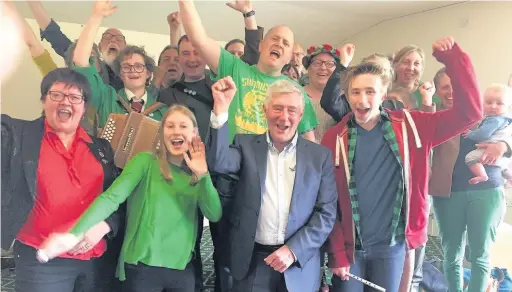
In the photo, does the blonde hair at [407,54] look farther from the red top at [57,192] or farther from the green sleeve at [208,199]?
the red top at [57,192]

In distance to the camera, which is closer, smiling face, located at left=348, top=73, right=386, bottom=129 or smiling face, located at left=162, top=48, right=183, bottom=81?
smiling face, located at left=348, top=73, right=386, bottom=129

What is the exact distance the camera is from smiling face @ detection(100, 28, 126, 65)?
220cm

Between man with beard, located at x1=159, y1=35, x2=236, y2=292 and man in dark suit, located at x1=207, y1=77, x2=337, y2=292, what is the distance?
239mm

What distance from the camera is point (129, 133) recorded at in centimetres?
176

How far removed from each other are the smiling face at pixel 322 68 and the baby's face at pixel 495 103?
2.84 feet

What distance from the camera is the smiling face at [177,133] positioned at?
146 centimetres

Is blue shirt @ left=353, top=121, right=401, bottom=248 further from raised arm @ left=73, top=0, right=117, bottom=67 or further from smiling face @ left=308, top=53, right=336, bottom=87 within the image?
raised arm @ left=73, top=0, right=117, bottom=67

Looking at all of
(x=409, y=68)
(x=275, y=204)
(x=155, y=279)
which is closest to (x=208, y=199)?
(x=275, y=204)

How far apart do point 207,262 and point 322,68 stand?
1190mm

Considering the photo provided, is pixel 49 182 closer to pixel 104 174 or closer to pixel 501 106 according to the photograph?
pixel 104 174

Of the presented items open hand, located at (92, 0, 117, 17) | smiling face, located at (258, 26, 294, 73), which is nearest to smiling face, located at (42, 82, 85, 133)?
open hand, located at (92, 0, 117, 17)

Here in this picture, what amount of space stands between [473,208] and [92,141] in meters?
1.81

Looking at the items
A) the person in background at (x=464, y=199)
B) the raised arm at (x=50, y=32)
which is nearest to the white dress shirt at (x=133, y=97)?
the raised arm at (x=50, y=32)

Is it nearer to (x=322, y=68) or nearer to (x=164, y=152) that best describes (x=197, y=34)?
(x=164, y=152)
